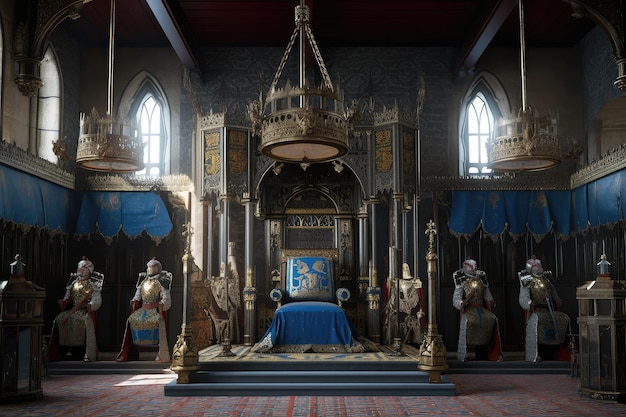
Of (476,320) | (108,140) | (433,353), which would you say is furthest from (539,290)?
(108,140)

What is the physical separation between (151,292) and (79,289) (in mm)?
1268

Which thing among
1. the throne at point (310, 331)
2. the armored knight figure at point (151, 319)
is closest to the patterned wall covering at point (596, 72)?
the throne at point (310, 331)

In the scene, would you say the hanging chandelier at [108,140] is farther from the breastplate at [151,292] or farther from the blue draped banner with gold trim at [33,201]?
the breastplate at [151,292]

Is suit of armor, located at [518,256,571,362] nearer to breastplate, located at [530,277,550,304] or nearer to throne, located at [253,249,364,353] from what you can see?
breastplate, located at [530,277,550,304]

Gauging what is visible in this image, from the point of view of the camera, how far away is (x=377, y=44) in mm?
13875

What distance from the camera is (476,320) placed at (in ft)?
37.1

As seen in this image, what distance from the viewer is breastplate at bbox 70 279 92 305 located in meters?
11.4

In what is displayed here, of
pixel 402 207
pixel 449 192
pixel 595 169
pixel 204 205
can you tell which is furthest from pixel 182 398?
pixel 595 169

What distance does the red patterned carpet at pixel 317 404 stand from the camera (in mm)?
7379

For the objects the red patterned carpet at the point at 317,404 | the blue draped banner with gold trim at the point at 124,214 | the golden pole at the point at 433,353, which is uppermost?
the blue draped banner with gold trim at the point at 124,214

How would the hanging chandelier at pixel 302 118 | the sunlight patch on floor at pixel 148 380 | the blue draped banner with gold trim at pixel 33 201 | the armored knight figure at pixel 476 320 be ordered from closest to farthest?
the hanging chandelier at pixel 302 118
the sunlight patch on floor at pixel 148 380
the blue draped banner with gold trim at pixel 33 201
the armored knight figure at pixel 476 320

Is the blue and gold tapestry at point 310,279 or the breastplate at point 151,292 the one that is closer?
the breastplate at point 151,292

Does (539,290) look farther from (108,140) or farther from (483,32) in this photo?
(108,140)

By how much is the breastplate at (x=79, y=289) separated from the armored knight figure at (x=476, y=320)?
616cm
